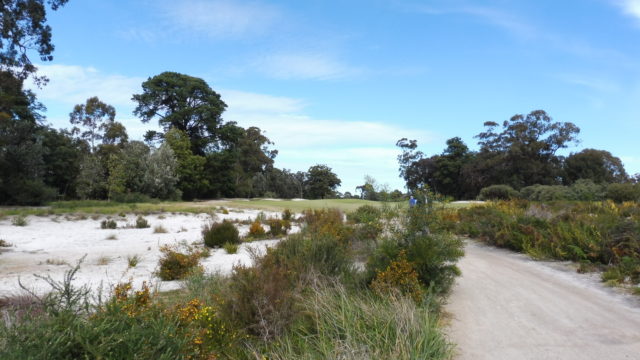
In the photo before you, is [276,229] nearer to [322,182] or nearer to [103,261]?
[103,261]

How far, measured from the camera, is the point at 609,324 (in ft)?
17.2

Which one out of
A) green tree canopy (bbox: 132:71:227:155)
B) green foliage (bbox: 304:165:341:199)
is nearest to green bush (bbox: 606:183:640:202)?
green tree canopy (bbox: 132:71:227:155)

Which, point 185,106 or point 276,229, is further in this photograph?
point 185,106

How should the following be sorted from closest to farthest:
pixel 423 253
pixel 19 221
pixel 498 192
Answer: pixel 423 253
pixel 19 221
pixel 498 192

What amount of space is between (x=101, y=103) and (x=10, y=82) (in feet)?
131

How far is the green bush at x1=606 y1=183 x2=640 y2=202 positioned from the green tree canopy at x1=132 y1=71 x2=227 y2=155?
3869cm

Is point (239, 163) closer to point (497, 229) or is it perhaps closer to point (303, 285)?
point (497, 229)

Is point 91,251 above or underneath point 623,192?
underneath

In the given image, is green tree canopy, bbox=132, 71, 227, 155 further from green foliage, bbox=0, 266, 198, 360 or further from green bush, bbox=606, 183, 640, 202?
green foliage, bbox=0, 266, 198, 360

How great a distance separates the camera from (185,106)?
48000 millimetres

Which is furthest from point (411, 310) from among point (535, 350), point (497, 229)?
point (497, 229)

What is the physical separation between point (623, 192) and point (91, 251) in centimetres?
2324


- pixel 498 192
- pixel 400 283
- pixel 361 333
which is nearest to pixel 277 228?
pixel 400 283

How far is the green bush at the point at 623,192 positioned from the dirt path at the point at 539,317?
15.0m
